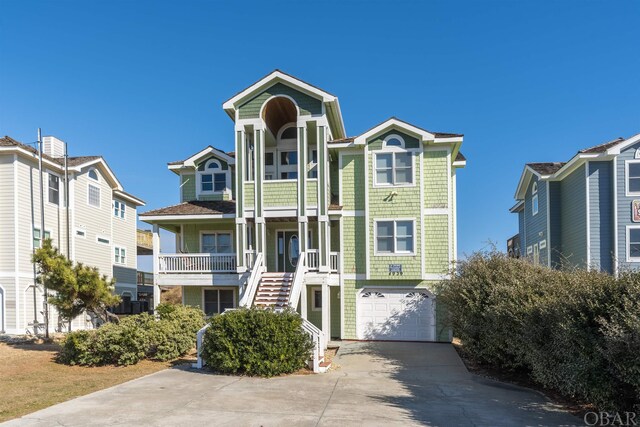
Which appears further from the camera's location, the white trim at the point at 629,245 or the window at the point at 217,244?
the window at the point at 217,244

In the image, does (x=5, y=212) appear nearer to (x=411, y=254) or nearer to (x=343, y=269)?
(x=343, y=269)

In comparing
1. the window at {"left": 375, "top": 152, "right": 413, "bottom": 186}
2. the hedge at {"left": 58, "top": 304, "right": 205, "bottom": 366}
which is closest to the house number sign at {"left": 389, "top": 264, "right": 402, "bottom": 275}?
A: the window at {"left": 375, "top": 152, "right": 413, "bottom": 186}

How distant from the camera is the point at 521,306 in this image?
32.6ft

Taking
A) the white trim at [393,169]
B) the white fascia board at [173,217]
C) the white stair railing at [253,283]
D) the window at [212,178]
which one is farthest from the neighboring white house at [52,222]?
the white trim at [393,169]

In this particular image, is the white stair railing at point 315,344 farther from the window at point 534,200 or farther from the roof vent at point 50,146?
the roof vent at point 50,146

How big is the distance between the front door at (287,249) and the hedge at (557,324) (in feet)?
25.9

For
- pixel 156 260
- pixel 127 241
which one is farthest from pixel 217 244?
pixel 127 241

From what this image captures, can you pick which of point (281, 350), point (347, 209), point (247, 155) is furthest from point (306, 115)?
point (281, 350)

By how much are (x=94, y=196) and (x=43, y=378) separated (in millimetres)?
16174

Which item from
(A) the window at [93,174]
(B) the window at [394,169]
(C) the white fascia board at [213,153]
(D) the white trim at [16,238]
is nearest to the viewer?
(B) the window at [394,169]

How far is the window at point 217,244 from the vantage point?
20.3 metres

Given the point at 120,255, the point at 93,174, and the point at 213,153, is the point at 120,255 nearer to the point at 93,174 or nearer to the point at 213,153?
the point at 93,174

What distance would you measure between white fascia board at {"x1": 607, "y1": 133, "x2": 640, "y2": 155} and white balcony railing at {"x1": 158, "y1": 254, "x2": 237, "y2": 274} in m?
15.9

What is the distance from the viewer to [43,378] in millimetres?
11461
